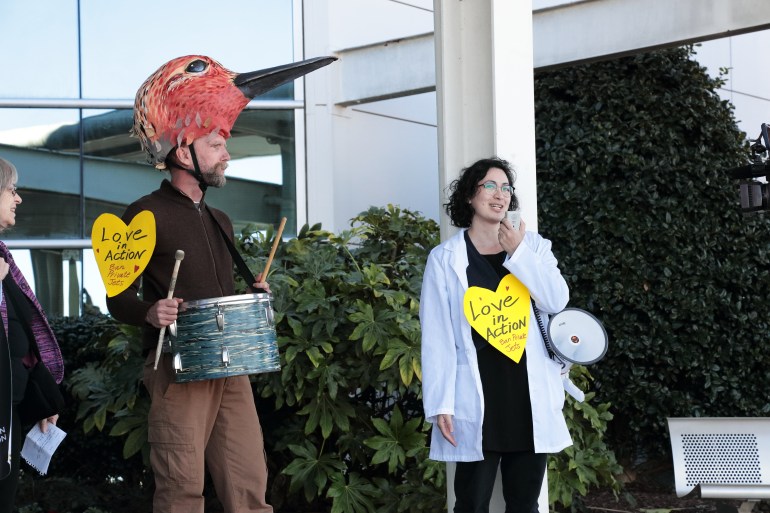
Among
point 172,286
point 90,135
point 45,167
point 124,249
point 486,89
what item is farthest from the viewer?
point 90,135

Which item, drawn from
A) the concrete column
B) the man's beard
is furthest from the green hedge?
the man's beard

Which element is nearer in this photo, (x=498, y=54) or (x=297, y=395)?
(x=498, y=54)

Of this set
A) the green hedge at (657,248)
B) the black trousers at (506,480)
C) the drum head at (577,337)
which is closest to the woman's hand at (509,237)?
the drum head at (577,337)

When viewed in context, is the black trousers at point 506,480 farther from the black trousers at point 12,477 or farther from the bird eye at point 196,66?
the bird eye at point 196,66

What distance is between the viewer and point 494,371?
4.07m

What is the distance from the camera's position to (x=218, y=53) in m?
9.27

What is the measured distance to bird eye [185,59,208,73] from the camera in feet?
13.2

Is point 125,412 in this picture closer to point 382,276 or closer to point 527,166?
point 382,276

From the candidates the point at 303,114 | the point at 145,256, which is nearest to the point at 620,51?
the point at 303,114

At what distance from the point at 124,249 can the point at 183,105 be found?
0.57 m

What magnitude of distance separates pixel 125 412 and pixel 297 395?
984 mm

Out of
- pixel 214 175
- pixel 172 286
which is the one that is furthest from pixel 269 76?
pixel 172 286

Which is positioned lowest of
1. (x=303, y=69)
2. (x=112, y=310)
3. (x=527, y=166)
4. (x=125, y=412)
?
(x=125, y=412)

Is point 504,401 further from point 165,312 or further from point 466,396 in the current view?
point 165,312
